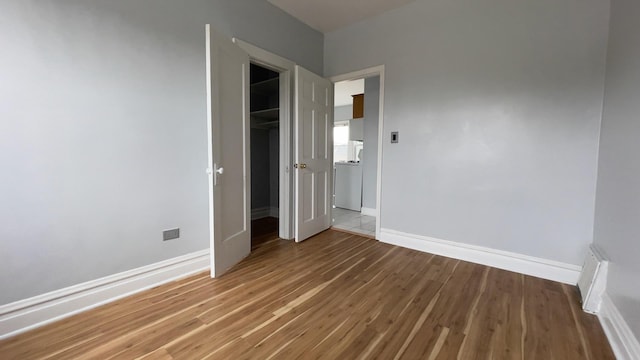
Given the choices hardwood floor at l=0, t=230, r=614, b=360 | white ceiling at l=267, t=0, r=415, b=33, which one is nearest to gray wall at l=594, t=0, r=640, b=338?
hardwood floor at l=0, t=230, r=614, b=360

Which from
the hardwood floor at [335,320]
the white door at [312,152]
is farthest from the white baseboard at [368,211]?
the hardwood floor at [335,320]

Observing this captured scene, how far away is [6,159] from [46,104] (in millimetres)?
373

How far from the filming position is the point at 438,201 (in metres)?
2.90

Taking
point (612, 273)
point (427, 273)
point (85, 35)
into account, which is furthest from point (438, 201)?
point (85, 35)

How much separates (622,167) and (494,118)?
1024 mm

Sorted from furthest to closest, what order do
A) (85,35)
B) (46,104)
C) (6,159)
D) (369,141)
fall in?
(369,141) < (85,35) < (46,104) < (6,159)

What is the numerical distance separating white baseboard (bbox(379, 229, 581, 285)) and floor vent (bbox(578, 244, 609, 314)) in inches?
13.0

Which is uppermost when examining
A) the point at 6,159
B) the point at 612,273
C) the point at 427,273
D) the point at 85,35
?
the point at 85,35

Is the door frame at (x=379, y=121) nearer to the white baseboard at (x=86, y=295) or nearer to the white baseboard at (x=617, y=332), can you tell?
the white baseboard at (x=617, y=332)

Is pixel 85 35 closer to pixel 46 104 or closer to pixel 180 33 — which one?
pixel 46 104

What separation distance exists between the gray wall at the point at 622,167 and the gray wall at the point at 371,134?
8.97 ft

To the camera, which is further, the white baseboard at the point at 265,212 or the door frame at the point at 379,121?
the white baseboard at the point at 265,212

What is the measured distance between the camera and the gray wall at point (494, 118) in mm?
2197

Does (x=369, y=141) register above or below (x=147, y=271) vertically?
above
